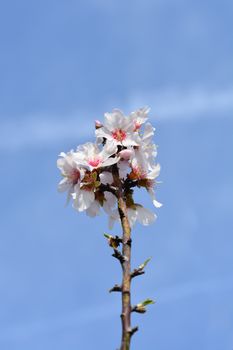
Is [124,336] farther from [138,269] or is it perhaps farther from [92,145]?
[92,145]

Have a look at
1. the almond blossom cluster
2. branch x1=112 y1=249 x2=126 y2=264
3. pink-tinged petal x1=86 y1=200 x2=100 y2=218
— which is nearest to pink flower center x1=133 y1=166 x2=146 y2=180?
the almond blossom cluster

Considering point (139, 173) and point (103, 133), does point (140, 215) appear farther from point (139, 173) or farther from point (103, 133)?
point (103, 133)

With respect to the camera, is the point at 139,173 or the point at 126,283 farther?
the point at 139,173

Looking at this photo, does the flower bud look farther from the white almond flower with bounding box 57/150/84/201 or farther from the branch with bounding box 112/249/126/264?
the branch with bounding box 112/249/126/264

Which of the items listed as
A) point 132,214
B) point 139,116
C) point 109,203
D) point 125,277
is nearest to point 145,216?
point 132,214

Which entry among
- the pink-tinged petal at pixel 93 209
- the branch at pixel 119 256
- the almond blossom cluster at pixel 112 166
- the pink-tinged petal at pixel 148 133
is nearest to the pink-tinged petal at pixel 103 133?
the almond blossom cluster at pixel 112 166

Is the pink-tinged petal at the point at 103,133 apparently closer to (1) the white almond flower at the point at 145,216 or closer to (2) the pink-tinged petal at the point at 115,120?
(2) the pink-tinged petal at the point at 115,120
